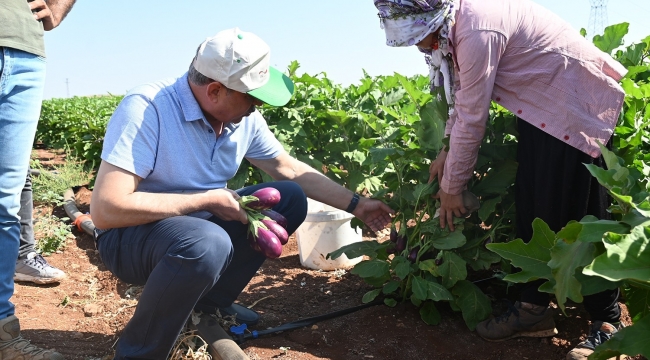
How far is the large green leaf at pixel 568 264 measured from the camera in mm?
1547

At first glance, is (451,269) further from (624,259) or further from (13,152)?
(13,152)

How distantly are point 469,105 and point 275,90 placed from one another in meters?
0.79

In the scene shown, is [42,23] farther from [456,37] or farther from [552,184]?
[552,184]

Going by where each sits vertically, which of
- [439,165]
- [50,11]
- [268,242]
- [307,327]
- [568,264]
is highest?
[50,11]

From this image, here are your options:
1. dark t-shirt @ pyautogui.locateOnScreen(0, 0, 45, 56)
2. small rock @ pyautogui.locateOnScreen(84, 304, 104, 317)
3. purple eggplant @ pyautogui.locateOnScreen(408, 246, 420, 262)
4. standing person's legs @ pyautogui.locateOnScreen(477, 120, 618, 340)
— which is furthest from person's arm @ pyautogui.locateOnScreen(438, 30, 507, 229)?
small rock @ pyautogui.locateOnScreen(84, 304, 104, 317)

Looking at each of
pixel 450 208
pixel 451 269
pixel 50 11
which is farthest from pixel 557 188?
pixel 50 11

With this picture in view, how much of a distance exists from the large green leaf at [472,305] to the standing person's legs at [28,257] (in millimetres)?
2419

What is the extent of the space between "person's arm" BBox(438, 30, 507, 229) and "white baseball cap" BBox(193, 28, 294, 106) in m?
0.73

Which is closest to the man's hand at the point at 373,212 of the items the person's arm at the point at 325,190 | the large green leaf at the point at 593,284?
the person's arm at the point at 325,190

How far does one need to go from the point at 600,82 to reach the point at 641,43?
4.64 ft

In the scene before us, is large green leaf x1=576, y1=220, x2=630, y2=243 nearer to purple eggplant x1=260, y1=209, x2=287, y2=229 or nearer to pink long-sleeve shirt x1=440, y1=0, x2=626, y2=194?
pink long-sleeve shirt x1=440, y1=0, x2=626, y2=194

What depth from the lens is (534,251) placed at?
1.79 metres

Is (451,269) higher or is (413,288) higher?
(451,269)

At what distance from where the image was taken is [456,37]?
2365 millimetres
